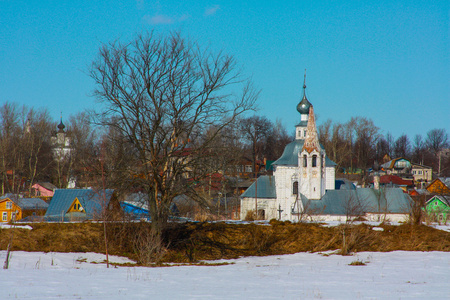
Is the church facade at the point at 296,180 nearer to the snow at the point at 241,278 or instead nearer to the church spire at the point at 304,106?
the church spire at the point at 304,106

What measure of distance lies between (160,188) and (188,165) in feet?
3.73

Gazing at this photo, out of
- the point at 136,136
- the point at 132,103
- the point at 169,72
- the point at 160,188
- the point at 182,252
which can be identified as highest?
the point at 169,72

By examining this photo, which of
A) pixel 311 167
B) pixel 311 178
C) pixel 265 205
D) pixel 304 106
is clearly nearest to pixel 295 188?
pixel 311 178

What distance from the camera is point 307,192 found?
42.4 m

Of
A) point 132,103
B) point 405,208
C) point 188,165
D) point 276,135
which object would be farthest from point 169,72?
point 276,135

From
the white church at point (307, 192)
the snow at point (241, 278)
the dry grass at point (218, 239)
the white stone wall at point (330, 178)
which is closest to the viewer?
the snow at point (241, 278)

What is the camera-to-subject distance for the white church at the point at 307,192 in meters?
39.5

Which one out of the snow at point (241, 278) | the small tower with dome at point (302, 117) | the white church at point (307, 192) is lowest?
the snow at point (241, 278)

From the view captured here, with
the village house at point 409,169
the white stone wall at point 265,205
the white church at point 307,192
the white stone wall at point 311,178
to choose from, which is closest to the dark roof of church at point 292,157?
the white church at point 307,192

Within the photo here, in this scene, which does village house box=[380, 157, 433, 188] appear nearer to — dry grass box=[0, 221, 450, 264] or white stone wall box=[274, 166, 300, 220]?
white stone wall box=[274, 166, 300, 220]

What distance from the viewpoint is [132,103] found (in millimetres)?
15500

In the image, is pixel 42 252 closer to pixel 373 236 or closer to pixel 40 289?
pixel 40 289

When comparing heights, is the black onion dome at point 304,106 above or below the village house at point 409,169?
above

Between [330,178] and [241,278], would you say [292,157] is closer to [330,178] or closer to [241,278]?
[330,178]
